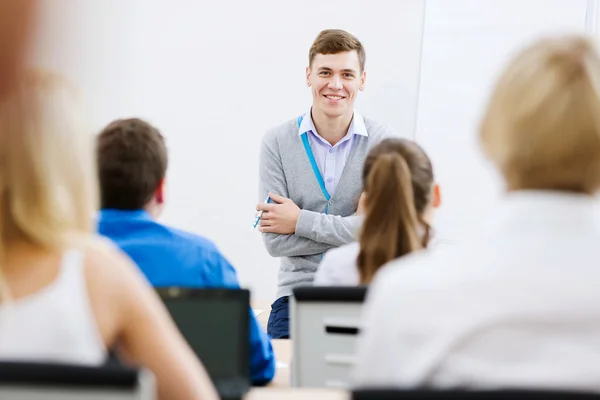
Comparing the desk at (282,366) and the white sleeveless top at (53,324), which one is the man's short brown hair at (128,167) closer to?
the desk at (282,366)

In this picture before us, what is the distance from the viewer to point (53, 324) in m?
1.33

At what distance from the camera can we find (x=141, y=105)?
532 centimetres

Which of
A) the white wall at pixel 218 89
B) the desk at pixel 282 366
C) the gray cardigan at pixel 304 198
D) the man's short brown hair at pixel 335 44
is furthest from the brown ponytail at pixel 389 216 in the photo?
the white wall at pixel 218 89

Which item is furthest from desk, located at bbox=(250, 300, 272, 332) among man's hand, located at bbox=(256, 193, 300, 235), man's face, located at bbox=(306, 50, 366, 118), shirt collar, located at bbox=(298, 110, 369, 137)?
man's face, located at bbox=(306, 50, 366, 118)

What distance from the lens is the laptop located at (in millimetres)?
1891

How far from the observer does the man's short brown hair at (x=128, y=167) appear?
227 centimetres

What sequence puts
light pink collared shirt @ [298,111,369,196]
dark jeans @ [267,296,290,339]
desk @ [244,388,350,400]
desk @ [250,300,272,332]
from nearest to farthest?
desk @ [244,388,350,400]
dark jeans @ [267,296,290,339]
desk @ [250,300,272,332]
light pink collared shirt @ [298,111,369,196]

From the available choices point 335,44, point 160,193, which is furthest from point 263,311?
point 160,193

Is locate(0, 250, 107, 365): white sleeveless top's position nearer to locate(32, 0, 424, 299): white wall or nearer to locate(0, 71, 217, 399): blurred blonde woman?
locate(0, 71, 217, 399): blurred blonde woman

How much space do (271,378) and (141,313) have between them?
3.53 ft

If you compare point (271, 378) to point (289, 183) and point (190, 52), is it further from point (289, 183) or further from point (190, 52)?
point (190, 52)

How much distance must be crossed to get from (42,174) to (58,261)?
0.13m

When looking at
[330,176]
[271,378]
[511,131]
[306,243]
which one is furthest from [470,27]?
[511,131]

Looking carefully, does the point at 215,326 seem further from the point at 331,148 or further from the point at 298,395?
the point at 331,148
